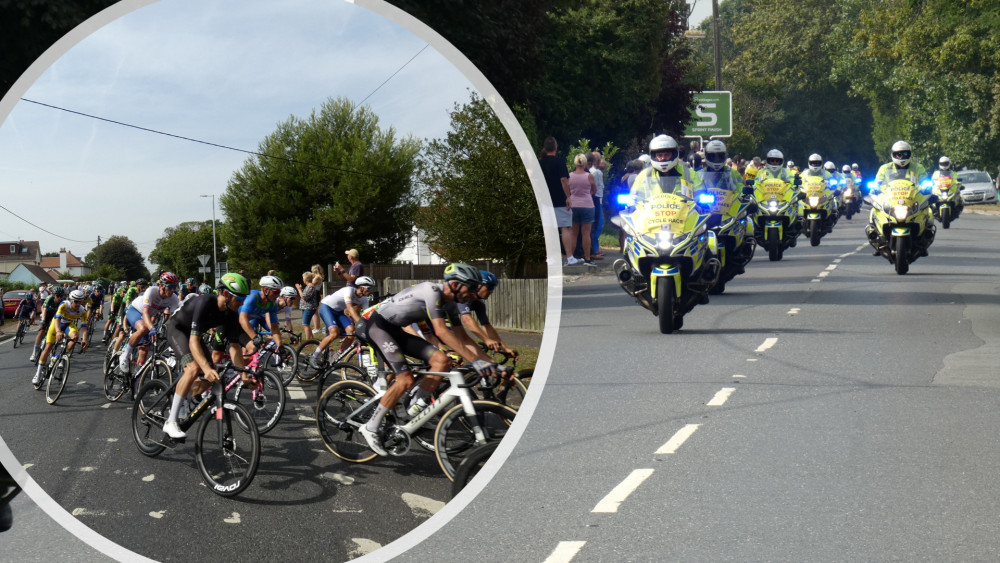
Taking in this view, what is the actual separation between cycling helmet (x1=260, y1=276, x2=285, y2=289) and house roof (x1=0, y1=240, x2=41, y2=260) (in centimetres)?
34

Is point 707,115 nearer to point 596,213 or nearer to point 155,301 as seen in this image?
point 596,213

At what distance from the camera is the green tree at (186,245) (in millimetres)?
1658

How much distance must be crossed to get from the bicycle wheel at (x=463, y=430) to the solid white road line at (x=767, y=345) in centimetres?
1033

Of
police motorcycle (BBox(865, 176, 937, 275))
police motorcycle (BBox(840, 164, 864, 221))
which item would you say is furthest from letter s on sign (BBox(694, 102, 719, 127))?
police motorcycle (BBox(865, 176, 937, 275))

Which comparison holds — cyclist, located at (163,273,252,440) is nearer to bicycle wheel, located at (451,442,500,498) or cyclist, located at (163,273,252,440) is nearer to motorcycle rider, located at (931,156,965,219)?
bicycle wheel, located at (451,442,500,498)

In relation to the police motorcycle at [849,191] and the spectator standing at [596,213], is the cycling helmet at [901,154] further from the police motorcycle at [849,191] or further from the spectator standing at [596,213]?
the police motorcycle at [849,191]

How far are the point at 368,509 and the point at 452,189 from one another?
A: 49 centimetres

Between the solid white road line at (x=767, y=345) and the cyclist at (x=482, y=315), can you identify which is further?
the solid white road line at (x=767, y=345)

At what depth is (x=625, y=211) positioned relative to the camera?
501 inches

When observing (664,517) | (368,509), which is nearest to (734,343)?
(664,517)

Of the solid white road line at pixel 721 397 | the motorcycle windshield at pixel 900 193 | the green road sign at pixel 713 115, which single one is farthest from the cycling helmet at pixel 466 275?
the green road sign at pixel 713 115

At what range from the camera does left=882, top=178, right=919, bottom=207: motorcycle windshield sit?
18.9m

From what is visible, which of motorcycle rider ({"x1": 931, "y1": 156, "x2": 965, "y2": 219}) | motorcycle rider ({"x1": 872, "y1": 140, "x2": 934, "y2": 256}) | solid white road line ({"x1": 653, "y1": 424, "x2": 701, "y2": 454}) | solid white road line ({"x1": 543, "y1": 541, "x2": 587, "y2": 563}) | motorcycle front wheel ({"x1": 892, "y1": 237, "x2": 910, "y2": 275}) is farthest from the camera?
motorcycle rider ({"x1": 931, "y1": 156, "x2": 965, "y2": 219})

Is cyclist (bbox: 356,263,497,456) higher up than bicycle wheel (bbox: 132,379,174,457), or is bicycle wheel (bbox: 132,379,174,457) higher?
cyclist (bbox: 356,263,497,456)
